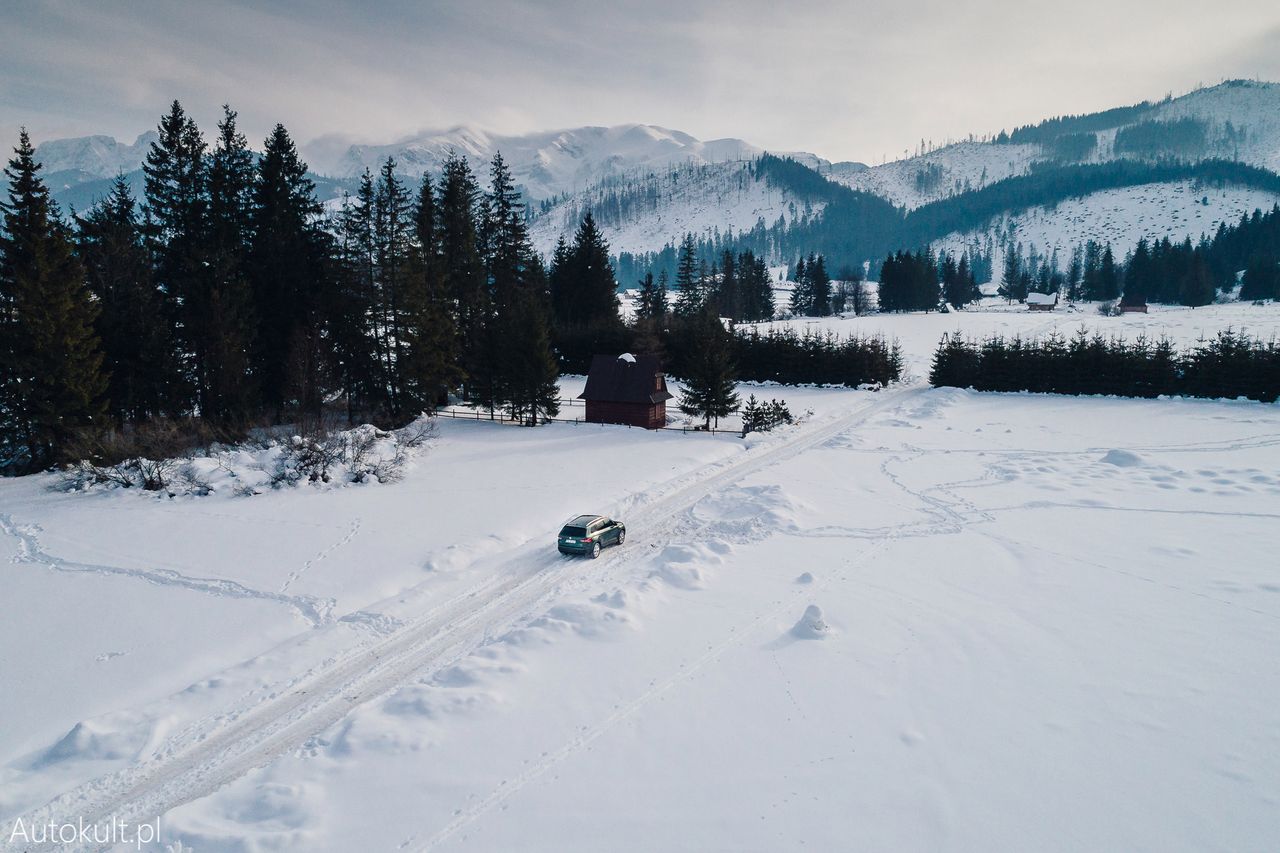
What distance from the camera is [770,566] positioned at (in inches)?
749

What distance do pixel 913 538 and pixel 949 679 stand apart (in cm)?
919

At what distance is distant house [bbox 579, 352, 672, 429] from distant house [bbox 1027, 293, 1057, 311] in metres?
96.4

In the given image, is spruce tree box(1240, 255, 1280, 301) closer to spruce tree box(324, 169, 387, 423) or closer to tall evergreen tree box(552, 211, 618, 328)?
tall evergreen tree box(552, 211, 618, 328)

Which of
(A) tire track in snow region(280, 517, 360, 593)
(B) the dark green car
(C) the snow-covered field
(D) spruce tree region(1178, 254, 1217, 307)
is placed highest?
(D) spruce tree region(1178, 254, 1217, 307)

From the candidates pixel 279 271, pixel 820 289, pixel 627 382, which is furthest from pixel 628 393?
pixel 820 289

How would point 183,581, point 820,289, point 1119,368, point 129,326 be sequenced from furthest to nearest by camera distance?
point 820,289
point 1119,368
point 129,326
point 183,581

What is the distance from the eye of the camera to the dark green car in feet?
63.5

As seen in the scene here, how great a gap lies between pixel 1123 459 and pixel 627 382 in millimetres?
28407

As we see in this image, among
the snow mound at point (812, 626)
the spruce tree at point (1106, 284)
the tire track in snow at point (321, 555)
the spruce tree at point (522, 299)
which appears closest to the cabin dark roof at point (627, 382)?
the spruce tree at point (522, 299)

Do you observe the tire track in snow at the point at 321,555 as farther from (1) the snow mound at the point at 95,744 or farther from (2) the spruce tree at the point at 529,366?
(2) the spruce tree at the point at 529,366

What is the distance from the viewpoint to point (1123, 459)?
3117 cm

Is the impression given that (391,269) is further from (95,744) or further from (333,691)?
(95,744)

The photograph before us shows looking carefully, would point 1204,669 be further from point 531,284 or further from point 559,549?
point 531,284

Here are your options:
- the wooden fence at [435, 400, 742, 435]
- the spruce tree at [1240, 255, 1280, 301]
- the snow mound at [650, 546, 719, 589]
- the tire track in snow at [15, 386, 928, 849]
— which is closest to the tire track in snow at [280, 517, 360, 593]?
the tire track in snow at [15, 386, 928, 849]
